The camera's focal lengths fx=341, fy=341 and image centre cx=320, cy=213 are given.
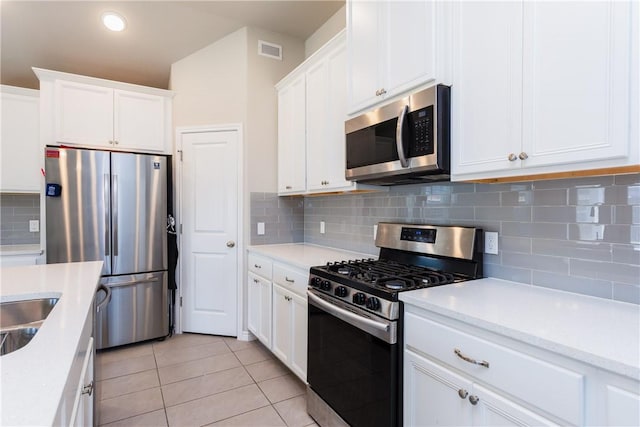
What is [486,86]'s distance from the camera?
4.79 ft

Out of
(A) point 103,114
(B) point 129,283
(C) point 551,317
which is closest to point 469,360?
(C) point 551,317

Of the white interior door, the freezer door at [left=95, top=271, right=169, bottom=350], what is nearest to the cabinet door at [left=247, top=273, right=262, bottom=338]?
the white interior door

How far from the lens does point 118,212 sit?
3.10 metres

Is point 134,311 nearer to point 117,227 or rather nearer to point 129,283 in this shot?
point 129,283

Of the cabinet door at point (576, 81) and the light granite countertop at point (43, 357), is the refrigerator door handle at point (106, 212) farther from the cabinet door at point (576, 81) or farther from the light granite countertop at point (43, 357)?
the cabinet door at point (576, 81)

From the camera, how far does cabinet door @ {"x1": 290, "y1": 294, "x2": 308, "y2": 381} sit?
2.25 metres

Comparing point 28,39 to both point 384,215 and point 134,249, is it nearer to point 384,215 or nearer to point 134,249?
point 134,249

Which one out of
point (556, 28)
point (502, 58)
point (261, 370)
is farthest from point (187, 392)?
point (556, 28)

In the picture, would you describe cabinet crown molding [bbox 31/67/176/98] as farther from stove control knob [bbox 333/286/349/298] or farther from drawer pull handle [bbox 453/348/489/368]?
drawer pull handle [bbox 453/348/489/368]

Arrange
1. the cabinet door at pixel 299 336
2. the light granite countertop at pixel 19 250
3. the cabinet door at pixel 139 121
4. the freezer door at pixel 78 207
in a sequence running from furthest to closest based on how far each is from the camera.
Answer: the cabinet door at pixel 139 121
the light granite countertop at pixel 19 250
the freezer door at pixel 78 207
the cabinet door at pixel 299 336

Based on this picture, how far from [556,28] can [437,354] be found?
127 cm

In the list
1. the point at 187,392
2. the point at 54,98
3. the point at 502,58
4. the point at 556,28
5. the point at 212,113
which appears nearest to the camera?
the point at 556,28

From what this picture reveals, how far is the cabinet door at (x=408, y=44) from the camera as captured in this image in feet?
5.51

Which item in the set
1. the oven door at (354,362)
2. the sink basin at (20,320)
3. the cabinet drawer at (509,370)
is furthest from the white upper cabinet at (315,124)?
the sink basin at (20,320)
